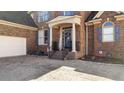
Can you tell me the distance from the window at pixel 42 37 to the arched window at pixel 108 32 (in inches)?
289

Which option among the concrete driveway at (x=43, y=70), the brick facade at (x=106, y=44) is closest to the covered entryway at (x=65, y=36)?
the brick facade at (x=106, y=44)

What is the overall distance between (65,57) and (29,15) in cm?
999

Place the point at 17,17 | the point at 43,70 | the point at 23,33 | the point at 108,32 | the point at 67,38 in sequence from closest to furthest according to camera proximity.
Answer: the point at 43,70
the point at 108,32
the point at 67,38
the point at 23,33
the point at 17,17

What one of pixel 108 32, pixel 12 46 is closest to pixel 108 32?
pixel 108 32

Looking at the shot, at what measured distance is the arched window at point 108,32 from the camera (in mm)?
11914

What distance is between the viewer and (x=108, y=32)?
12.1 meters

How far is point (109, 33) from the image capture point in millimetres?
12031

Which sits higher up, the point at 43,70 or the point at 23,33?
the point at 23,33

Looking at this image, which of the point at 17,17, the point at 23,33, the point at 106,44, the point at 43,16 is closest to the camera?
the point at 106,44

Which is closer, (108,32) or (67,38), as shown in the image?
(108,32)

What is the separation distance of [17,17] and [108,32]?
33.5ft

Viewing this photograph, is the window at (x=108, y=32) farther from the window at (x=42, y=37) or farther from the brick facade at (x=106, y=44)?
the window at (x=42, y=37)

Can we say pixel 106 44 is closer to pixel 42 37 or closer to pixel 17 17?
pixel 42 37
